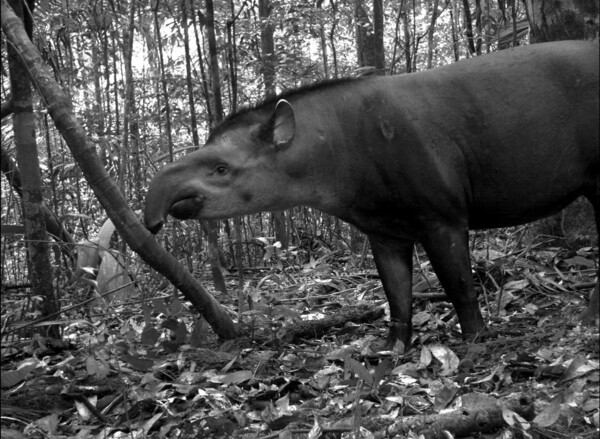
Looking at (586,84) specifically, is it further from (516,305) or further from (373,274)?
(373,274)

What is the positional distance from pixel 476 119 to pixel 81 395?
9.00 feet

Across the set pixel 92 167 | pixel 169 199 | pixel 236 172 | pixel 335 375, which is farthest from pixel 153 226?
pixel 335 375

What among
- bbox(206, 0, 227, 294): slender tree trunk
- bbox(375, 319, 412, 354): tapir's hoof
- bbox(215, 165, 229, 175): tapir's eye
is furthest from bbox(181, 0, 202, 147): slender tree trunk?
bbox(375, 319, 412, 354): tapir's hoof

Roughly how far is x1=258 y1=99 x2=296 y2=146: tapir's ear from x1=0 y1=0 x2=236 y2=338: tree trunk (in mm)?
970

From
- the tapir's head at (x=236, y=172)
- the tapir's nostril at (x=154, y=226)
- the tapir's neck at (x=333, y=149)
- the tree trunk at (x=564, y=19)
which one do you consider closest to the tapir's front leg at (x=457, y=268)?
the tapir's neck at (x=333, y=149)

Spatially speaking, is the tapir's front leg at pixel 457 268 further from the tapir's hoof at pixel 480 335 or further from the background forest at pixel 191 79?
the background forest at pixel 191 79

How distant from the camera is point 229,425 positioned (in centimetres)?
358

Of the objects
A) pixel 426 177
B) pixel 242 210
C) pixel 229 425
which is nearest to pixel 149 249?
pixel 242 210

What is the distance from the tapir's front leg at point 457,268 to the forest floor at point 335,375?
168 mm

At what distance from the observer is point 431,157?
14.9 ft

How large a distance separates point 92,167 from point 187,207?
2.00 feet

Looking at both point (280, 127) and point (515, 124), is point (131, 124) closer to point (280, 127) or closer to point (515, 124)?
point (280, 127)

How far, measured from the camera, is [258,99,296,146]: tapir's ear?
4742 mm

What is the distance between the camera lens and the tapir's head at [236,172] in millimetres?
4605
